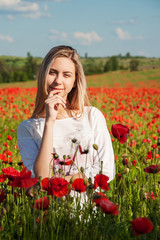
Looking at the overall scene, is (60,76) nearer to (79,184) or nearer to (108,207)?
(79,184)

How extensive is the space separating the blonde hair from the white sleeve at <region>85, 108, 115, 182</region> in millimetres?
176

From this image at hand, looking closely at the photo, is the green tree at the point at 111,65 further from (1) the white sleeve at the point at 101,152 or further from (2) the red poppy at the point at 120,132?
(2) the red poppy at the point at 120,132

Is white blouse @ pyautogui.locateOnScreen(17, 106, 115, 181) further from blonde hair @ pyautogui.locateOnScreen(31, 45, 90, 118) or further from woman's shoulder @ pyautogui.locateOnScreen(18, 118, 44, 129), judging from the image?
blonde hair @ pyautogui.locateOnScreen(31, 45, 90, 118)

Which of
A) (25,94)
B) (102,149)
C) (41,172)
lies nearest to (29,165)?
(41,172)

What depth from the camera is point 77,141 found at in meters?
2.28

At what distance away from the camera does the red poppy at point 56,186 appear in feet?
4.49

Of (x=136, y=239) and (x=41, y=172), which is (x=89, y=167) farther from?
(x=136, y=239)

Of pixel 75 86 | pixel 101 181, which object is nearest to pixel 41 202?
pixel 101 181

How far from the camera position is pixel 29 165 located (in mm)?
2148

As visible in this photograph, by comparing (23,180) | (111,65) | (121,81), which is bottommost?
(23,180)

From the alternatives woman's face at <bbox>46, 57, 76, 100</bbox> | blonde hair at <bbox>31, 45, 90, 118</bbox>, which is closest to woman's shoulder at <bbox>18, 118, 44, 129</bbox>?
blonde hair at <bbox>31, 45, 90, 118</bbox>

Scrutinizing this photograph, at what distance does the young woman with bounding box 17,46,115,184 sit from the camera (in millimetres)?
2189

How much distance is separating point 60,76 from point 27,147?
22.0 inches

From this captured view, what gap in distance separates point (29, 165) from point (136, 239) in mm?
911
